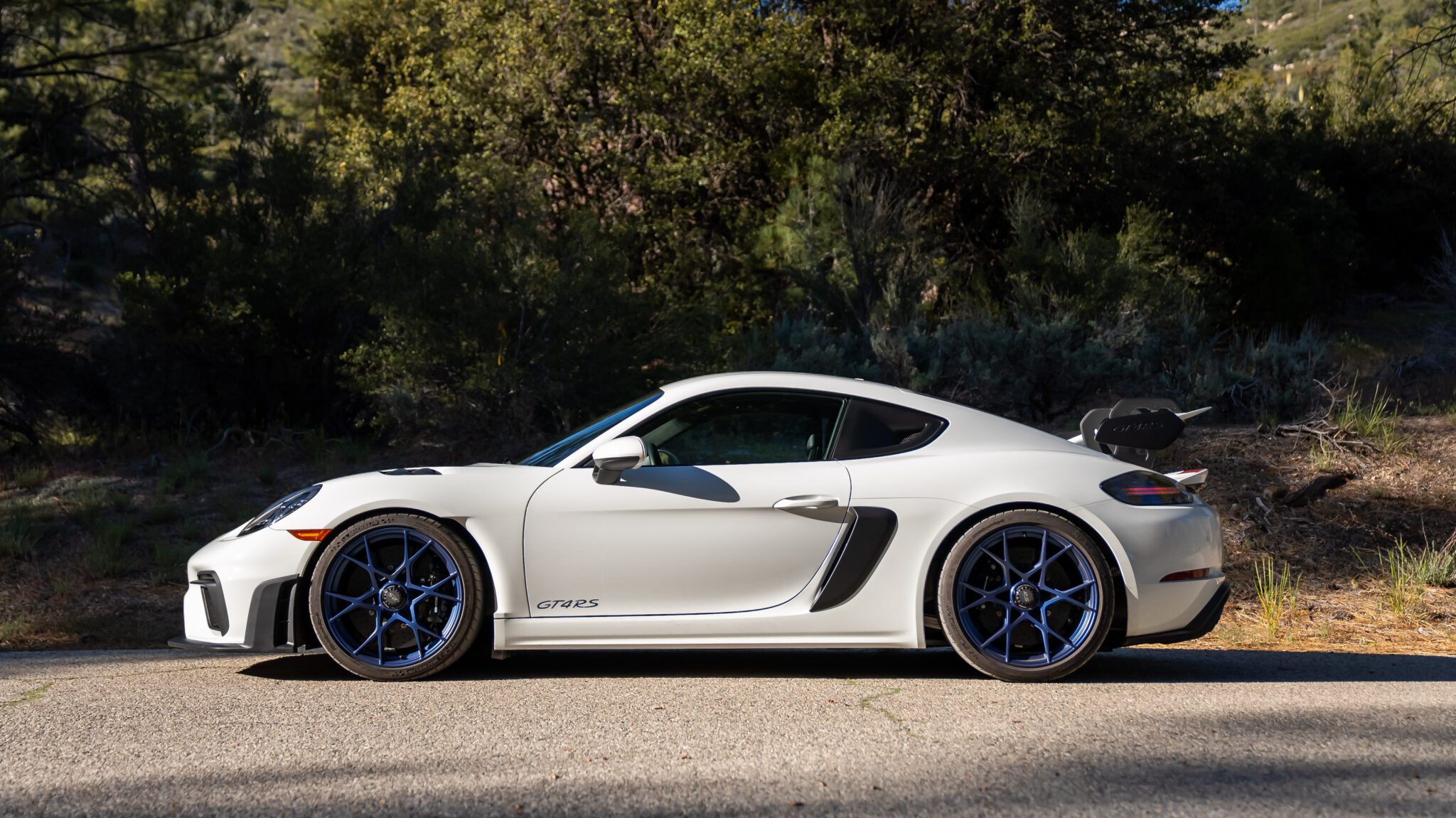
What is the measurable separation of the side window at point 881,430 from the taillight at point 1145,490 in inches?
31.4

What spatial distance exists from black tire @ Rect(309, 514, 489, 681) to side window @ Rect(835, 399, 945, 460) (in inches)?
65.8

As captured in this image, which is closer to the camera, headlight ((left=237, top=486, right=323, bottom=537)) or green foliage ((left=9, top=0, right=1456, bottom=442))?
headlight ((left=237, top=486, right=323, bottom=537))

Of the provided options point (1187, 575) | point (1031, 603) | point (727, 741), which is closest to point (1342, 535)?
point (1187, 575)

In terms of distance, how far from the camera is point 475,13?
20.7 m

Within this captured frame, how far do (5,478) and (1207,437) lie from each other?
11.1 m

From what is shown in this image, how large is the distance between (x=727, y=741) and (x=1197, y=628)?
2.33m

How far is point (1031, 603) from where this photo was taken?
18.2 feet

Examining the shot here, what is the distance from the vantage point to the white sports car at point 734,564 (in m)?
5.57

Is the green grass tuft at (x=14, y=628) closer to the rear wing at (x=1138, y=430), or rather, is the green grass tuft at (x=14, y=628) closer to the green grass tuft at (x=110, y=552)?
the green grass tuft at (x=110, y=552)

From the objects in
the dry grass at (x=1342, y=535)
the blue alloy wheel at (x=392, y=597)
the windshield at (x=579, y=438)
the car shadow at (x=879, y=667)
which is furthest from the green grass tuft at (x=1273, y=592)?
the blue alloy wheel at (x=392, y=597)

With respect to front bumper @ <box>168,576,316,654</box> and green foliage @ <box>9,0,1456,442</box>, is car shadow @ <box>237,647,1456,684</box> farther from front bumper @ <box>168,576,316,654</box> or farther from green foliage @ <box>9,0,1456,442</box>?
green foliage @ <box>9,0,1456,442</box>

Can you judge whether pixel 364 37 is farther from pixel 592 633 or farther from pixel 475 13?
pixel 592 633

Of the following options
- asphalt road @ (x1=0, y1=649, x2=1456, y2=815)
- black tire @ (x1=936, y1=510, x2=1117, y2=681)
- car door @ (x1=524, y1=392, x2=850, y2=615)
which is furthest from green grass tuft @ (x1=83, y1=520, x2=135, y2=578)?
black tire @ (x1=936, y1=510, x2=1117, y2=681)

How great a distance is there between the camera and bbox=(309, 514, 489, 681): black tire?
5574mm
